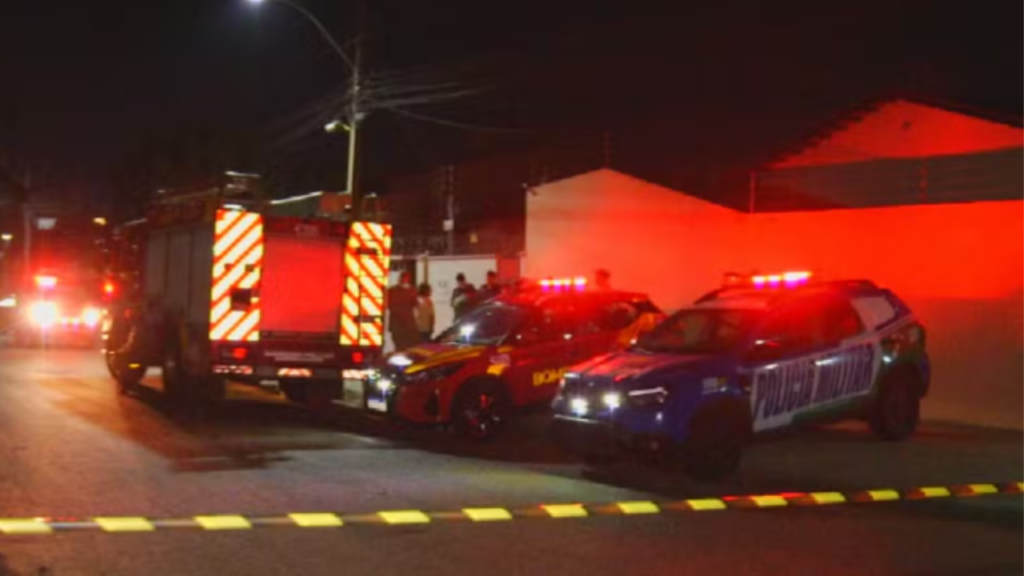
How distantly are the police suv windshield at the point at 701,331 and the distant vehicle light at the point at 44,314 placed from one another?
19.4m

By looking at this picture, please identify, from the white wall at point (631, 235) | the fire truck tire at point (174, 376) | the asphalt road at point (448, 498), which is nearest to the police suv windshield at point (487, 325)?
the asphalt road at point (448, 498)

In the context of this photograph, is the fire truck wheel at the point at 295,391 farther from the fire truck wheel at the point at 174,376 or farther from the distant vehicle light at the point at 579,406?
the distant vehicle light at the point at 579,406

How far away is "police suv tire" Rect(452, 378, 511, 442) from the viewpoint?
470 inches

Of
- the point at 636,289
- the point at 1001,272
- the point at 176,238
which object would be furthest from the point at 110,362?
the point at 1001,272

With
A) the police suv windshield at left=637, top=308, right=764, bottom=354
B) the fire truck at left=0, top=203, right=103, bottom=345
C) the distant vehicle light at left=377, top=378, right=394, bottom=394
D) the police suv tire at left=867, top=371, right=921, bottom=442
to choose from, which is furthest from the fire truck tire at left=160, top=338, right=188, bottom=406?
the fire truck at left=0, top=203, right=103, bottom=345

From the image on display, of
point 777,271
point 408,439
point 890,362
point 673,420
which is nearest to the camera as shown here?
point 673,420

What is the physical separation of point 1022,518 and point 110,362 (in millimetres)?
13018

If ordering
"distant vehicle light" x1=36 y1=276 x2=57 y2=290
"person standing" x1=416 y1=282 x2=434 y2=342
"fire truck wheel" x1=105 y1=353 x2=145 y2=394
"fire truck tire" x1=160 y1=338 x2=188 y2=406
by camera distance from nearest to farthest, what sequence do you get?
"fire truck tire" x1=160 y1=338 x2=188 y2=406, "fire truck wheel" x1=105 y1=353 x2=145 y2=394, "person standing" x1=416 y1=282 x2=434 y2=342, "distant vehicle light" x1=36 y1=276 x2=57 y2=290

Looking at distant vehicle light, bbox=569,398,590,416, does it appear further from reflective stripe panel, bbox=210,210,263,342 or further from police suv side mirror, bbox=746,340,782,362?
reflective stripe panel, bbox=210,210,263,342

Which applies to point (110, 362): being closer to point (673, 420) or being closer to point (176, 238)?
point (176, 238)

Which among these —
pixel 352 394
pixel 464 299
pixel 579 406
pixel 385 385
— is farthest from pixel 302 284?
pixel 579 406

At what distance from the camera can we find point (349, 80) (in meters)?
20.1

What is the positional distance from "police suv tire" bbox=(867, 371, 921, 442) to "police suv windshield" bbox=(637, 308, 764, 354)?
2.00 m

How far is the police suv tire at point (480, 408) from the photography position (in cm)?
1194
